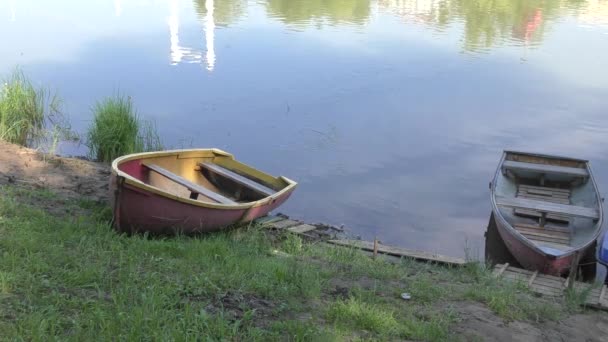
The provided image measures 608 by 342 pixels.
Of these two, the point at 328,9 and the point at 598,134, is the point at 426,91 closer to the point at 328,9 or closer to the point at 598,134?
the point at 598,134

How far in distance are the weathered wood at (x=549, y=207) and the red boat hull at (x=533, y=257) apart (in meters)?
0.54

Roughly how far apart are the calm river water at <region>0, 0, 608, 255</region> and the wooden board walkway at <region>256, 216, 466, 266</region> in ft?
4.00

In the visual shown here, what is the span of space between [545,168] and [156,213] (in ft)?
20.4

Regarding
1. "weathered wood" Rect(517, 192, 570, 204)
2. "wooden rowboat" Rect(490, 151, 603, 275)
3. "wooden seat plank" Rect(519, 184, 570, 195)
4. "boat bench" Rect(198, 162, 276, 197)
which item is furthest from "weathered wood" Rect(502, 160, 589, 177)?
"boat bench" Rect(198, 162, 276, 197)

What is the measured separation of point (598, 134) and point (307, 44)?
897 centimetres

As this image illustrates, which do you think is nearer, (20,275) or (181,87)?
(20,275)

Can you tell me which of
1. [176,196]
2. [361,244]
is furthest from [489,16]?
[176,196]

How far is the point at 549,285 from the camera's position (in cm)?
686

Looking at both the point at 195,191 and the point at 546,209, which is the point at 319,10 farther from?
the point at 195,191

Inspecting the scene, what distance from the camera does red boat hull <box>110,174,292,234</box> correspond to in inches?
247

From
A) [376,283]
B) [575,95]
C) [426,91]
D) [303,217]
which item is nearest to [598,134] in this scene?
[575,95]

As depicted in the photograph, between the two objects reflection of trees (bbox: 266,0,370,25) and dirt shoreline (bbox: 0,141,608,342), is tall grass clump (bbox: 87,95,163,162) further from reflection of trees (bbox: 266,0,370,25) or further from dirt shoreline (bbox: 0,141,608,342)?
reflection of trees (bbox: 266,0,370,25)

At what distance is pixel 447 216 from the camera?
9.78 meters

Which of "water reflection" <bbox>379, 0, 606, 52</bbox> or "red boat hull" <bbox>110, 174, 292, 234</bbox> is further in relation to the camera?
"water reflection" <bbox>379, 0, 606, 52</bbox>
